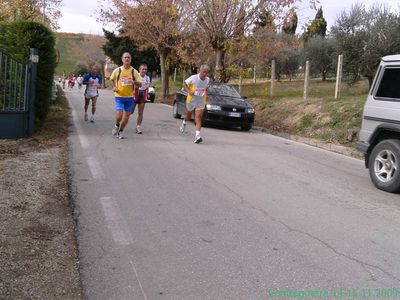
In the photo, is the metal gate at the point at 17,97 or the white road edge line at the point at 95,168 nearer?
the white road edge line at the point at 95,168

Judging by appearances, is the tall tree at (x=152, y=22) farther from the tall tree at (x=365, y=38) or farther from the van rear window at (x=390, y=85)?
the van rear window at (x=390, y=85)

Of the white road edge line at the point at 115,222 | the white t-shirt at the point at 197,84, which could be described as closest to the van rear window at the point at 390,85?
the white road edge line at the point at 115,222

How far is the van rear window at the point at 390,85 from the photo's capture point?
7.39 m

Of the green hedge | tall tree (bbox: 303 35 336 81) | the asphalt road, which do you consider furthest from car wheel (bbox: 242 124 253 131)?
tall tree (bbox: 303 35 336 81)

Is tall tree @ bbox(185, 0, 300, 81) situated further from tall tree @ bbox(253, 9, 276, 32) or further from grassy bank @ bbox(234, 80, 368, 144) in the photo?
grassy bank @ bbox(234, 80, 368, 144)

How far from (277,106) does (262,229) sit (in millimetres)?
13298

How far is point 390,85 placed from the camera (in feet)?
24.7

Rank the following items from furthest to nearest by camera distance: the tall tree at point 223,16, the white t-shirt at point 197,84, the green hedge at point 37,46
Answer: the tall tree at point 223,16, the white t-shirt at point 197,84, the green hedge at point 37,46

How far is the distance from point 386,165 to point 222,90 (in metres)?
9.40

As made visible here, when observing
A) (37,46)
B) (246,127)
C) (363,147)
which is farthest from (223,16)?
(363,147)

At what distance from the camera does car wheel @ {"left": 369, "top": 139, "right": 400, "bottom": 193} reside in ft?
23.5

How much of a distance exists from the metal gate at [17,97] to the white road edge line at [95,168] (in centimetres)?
219

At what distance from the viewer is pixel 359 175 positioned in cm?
877

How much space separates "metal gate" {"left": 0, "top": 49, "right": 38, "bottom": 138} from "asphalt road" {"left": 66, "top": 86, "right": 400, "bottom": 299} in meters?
1.43
